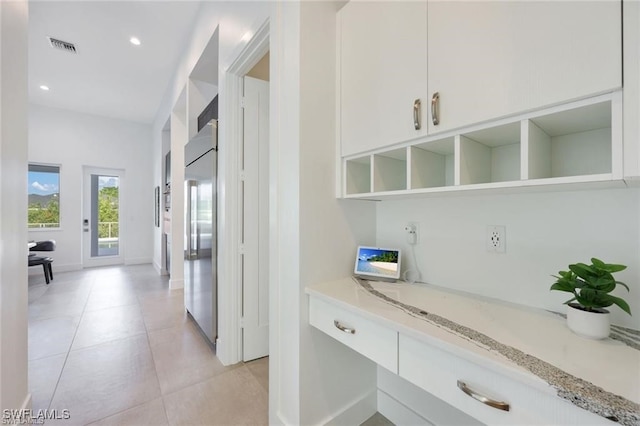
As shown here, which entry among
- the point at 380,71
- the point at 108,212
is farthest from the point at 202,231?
the point at 108,212

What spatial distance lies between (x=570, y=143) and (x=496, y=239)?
1.50 feet

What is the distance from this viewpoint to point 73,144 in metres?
5.55

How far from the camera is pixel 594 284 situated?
804 millimetres

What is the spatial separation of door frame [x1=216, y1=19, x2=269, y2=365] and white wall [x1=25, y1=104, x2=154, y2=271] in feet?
17.5

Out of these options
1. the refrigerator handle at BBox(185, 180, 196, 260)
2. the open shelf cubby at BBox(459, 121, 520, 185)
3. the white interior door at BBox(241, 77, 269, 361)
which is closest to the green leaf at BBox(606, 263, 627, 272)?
the open shelf cubby at BBox(459, 121, 520, 185)

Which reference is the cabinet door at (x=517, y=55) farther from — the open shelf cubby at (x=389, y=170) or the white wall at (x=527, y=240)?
the white wall at (x=527, y=240)

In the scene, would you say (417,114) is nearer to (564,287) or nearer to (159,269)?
(564,287)

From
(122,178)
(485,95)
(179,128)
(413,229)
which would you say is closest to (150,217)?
(122,178)

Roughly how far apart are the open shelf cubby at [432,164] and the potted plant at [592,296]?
61 cm

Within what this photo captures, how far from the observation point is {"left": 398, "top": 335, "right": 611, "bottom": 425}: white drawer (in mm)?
654

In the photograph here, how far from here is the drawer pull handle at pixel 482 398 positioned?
732 mm

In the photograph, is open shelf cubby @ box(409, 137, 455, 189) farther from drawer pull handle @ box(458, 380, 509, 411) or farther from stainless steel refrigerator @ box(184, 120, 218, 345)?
stainless steel refrigerator @ box(184, 120, 218, 345)

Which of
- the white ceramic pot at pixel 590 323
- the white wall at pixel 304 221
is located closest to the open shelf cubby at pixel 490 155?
the white ceramic pot at pixel 590 323

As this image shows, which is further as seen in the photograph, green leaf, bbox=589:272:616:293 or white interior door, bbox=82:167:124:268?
white interior door, bbox=82:167:124:268
